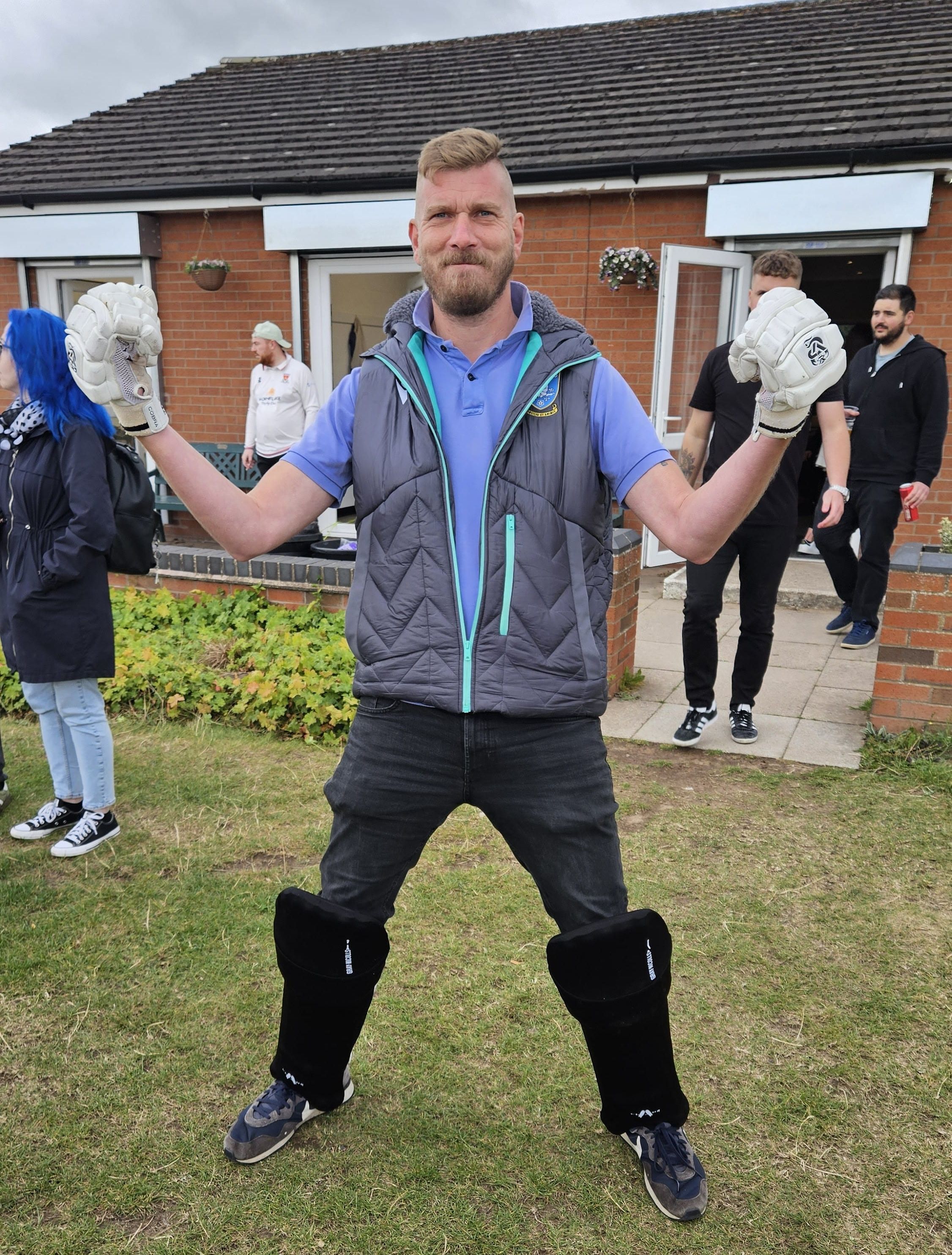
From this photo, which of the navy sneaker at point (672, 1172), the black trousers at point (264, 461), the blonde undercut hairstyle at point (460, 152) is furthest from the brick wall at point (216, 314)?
the navy sneaker at point (672, 1172)

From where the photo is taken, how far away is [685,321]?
26.1ft

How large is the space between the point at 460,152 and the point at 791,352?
0.83 meters

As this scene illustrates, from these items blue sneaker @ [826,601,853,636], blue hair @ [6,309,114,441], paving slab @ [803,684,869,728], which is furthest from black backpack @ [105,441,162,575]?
blue sneaker @ [826,601,853,636]

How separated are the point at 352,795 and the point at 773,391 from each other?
1152mm

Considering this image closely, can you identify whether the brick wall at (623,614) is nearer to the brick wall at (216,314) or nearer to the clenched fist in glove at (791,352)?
the clenched fist in glove at (791,352)

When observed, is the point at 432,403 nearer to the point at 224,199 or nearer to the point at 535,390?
the point at 535,390

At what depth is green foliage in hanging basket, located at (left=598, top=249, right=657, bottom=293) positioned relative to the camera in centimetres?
825

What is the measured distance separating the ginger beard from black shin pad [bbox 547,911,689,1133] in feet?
4.29

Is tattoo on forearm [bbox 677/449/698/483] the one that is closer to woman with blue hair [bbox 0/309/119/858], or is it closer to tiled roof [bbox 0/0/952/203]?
woman with blue hair [bbox 0/309/119/858]

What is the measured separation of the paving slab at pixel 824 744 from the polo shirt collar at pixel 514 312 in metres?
3.17

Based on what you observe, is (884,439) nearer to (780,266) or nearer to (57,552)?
(780,266)

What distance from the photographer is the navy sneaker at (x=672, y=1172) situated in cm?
219

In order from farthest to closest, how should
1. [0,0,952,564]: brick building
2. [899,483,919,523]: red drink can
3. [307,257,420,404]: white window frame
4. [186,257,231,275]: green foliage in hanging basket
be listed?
[186,257,231,275]: green foliage in hanging basket
[307,257,420,404]: white window frame
[0,0,952,564]: brick building
[899,483,919,523]: red drink can

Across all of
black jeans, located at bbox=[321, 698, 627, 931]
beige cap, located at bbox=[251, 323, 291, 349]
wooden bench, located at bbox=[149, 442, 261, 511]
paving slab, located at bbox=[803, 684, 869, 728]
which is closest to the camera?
black jeans, located at bbox=[321, 698, 627, 931]
